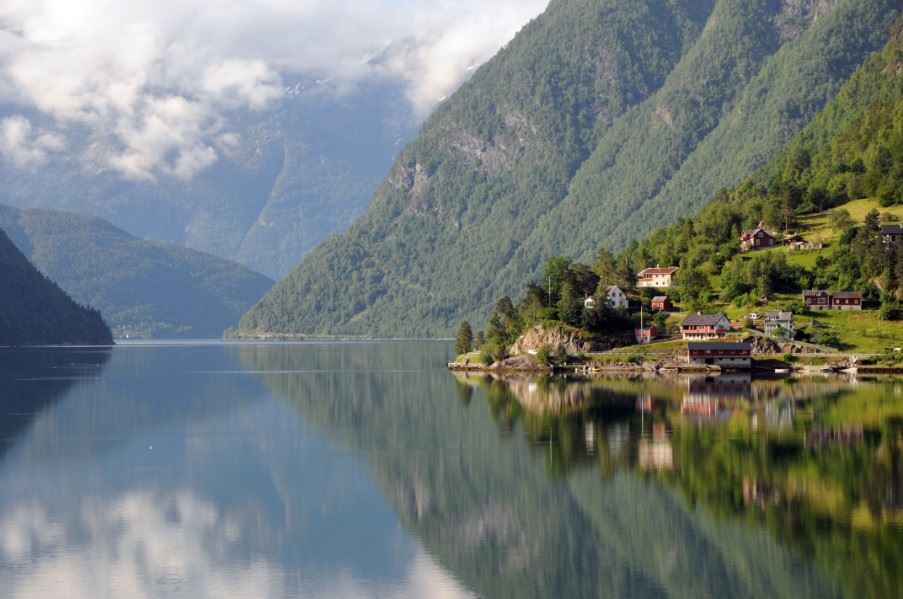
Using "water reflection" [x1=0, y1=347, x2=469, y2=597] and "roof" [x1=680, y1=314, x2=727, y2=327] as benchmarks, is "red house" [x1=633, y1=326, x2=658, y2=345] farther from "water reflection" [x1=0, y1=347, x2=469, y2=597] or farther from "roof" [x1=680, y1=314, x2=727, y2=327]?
"water reflection" [x1=0, y1=347, x2=469, y2=597]

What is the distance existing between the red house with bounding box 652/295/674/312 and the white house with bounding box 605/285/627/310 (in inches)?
163

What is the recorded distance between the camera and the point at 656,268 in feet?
604

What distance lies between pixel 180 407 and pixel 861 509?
2843 inches

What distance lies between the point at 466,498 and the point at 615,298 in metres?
102

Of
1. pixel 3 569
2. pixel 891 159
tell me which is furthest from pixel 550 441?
pixel 891 159

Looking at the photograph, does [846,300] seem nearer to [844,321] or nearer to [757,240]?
[844,321]

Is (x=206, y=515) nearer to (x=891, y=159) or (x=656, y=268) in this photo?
(x=656, y=268)

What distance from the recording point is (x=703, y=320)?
511 ft

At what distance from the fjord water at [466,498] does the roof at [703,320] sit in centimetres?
3906

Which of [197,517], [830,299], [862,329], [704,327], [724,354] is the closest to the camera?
[197,517]

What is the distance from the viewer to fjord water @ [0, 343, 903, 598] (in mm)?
51812

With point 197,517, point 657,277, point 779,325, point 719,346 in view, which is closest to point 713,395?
point 719,346

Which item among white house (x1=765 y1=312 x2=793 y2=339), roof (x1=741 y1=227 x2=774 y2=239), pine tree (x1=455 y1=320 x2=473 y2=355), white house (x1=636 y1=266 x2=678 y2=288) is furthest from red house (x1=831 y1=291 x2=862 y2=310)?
pine tree (x1=455 y1=320 x2=473 y2=355)

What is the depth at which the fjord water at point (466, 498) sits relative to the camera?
5181cm
